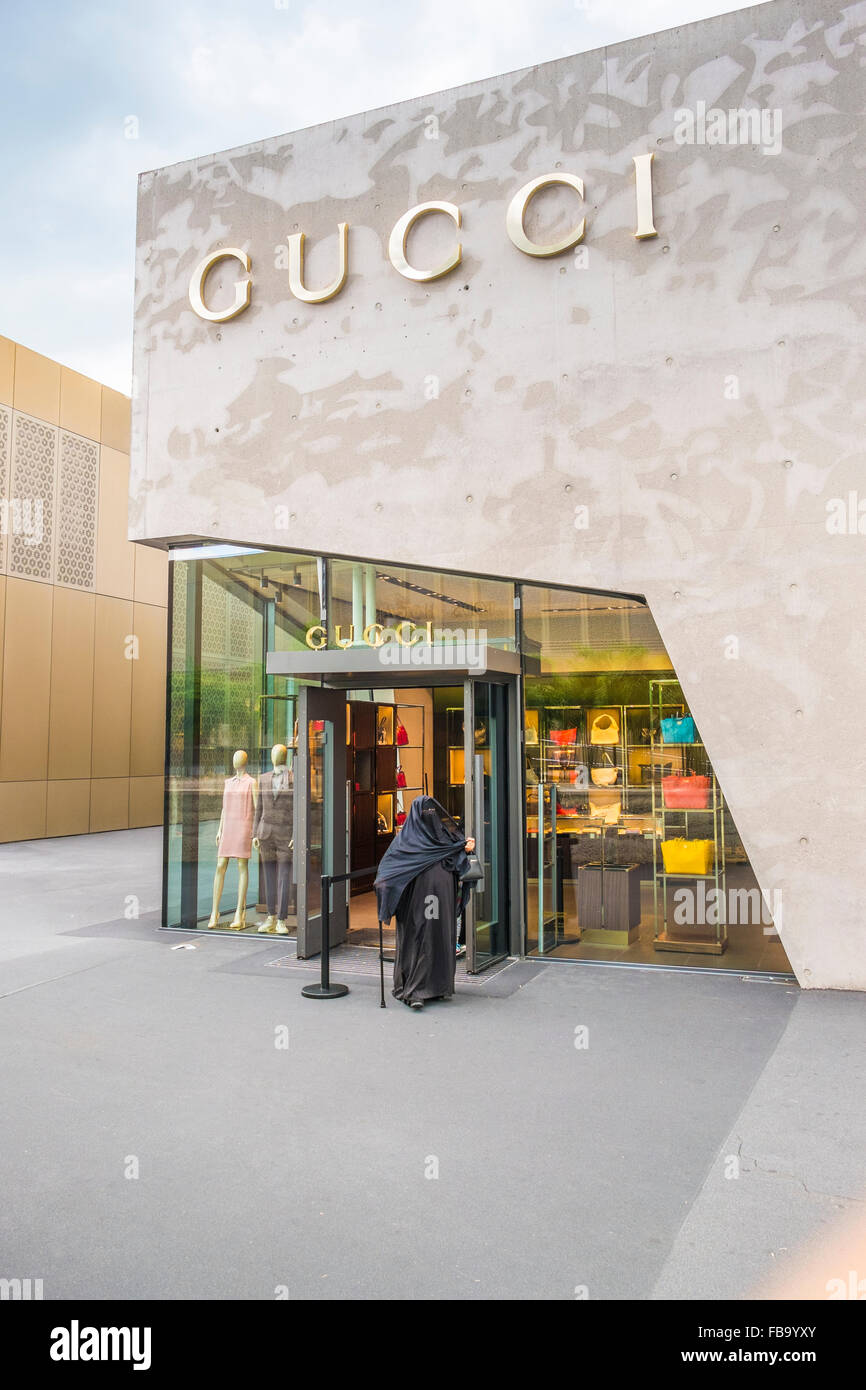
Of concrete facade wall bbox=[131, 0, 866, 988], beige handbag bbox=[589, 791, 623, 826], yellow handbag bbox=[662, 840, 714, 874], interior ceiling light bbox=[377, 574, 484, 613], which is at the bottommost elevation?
yellow handbag bbox=[662, 840, 714, 874]

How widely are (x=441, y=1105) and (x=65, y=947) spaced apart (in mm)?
Result: 5694

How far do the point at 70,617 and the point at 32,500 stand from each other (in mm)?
2670

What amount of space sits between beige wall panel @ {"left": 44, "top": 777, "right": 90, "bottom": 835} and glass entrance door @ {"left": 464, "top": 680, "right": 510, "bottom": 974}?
49.0ft

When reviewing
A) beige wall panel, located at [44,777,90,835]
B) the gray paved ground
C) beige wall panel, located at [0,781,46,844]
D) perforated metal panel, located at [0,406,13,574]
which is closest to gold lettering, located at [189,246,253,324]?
the gray paved ground

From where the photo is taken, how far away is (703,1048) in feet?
20.1

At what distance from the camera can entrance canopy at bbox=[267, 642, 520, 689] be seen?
8.34 meters

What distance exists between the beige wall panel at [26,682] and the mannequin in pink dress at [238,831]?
11373 millimetres

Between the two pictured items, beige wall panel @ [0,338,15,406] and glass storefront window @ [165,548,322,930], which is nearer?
glass storefront window @ [165,548,322,930]

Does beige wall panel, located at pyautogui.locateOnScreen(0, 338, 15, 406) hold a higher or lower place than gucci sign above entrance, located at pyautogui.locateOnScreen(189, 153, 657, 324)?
higher

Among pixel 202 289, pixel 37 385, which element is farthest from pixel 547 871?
pixel 37 385

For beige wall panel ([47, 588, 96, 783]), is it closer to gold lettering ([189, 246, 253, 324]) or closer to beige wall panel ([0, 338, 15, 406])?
beige wall panel ([0, 338, 15, 406])

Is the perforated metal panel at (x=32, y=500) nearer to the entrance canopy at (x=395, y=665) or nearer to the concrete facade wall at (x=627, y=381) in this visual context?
the concrete facade wall at (x=627, y=381)

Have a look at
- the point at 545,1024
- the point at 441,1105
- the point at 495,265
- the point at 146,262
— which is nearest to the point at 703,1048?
the point at 545,1024

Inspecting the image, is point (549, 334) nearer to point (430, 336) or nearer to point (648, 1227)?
point (430, 336)
